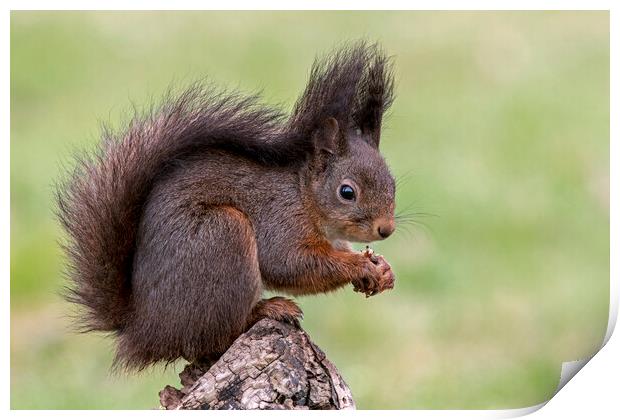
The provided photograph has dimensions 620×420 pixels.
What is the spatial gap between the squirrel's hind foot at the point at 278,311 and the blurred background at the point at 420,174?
17 centimetres

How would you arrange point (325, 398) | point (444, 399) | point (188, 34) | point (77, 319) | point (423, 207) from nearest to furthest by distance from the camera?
point (325, 398)
point (77, 319)
point (444, 399)
point (188, 34)
point (423, 207)

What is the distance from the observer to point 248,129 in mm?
1912

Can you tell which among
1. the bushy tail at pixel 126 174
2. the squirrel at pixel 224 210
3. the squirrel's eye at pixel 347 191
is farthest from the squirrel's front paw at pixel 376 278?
the bushy tail at pixel 126 174

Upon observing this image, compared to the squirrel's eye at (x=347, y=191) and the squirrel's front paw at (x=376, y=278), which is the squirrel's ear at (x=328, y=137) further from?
the squirrel's front paw at (x=376, y=278)

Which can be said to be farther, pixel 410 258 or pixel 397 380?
pixel 410 258

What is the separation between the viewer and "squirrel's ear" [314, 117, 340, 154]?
6.40 ft

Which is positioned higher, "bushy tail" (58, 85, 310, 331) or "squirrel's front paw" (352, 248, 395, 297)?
"bushy tail" (58, 85, 310, 331)

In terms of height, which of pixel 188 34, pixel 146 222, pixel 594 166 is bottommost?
pixel 146 222

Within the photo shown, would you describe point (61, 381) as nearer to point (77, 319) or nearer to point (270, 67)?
point (77, 319)

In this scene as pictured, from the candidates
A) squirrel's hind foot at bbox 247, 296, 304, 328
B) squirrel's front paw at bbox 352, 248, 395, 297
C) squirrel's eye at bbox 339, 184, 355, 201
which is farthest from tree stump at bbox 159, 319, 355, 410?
squirrel's eye at bbox 339, 184, 355, 201

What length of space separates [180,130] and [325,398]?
453 mm

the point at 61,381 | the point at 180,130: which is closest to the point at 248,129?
the point at 180,130

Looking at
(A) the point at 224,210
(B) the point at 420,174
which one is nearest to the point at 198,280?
(A) the point at 224,210

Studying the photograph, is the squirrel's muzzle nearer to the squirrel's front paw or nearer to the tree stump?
the squirrel's front paw
